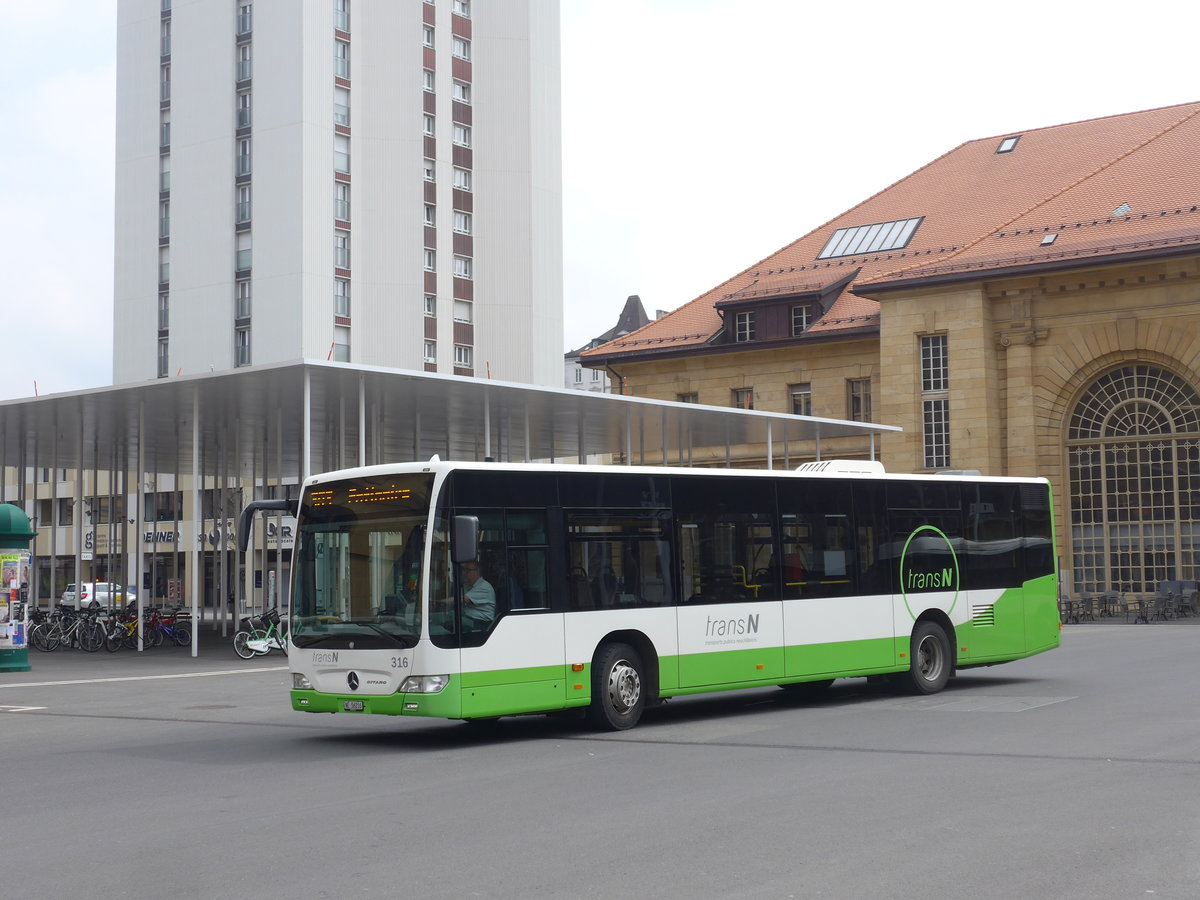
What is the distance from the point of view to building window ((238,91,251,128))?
66.8 meters

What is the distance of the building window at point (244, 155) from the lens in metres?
66.8

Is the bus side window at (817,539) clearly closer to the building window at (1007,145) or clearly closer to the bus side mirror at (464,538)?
the bus side mirror at (464,538)

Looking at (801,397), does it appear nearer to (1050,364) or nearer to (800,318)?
(800,318)

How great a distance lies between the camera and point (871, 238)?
55531mm

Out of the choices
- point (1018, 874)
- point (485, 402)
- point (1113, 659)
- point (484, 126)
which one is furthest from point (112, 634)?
point (484, 126)

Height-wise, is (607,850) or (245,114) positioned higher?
(245,114)

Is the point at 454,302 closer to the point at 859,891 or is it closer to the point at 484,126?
the point at 484,126

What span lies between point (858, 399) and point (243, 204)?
30.1 metres

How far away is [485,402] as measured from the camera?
1175 inches

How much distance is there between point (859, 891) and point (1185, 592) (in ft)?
128

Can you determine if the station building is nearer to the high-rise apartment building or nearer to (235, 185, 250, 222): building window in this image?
the high-rise apartment building

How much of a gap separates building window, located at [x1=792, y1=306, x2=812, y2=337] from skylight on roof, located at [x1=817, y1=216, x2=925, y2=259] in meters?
2.91

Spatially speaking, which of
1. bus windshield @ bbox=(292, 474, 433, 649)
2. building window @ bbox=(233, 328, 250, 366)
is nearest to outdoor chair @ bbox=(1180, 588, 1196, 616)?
bus windshield @ bbox=(292, 474, 433, 649)

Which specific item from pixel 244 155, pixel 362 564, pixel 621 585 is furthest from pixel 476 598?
pixel 244 155
